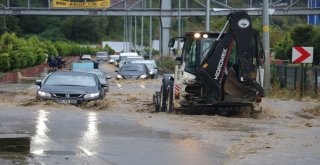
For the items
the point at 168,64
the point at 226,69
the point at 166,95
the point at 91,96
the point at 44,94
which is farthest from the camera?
the point at 168,64

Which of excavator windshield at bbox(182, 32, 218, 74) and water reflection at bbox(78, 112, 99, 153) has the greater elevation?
excavator windshield at bbox(182, 32, 218, 74)

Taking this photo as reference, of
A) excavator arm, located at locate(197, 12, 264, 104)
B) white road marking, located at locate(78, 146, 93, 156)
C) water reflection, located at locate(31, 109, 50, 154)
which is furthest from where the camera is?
excavator arm, located at locate(197, 12, 264, 104)

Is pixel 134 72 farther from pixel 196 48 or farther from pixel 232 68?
pixel 232 68

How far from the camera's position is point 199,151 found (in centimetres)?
1202

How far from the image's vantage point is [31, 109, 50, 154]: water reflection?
11.7 m

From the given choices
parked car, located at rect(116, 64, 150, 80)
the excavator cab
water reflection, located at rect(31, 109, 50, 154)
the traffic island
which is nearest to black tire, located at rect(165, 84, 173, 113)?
the excavator cab

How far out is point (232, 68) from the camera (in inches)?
784

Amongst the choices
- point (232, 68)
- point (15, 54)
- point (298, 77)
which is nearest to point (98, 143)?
point (232, 68)

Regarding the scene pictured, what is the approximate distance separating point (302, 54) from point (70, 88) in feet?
36.2

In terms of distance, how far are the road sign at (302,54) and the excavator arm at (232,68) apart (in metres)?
9.53

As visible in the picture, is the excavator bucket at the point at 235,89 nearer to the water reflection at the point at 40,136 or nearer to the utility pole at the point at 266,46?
the water reflection at the point at 40,136

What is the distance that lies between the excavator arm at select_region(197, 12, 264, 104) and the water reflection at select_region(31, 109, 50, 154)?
465cm

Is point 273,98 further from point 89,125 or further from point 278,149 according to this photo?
point 278,149

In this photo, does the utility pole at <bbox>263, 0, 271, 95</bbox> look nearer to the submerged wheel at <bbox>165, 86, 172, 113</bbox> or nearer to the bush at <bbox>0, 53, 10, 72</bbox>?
the submerged wheel at <bbox>165, 86, 172, 113</bbox>
